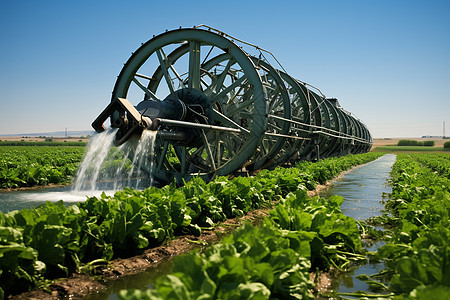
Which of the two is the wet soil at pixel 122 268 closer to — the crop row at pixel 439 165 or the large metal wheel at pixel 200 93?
the large metal wheel at pixel 200 93

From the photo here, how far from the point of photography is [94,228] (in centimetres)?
342

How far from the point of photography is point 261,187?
664cm

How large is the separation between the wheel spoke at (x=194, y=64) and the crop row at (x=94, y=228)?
14.0ft

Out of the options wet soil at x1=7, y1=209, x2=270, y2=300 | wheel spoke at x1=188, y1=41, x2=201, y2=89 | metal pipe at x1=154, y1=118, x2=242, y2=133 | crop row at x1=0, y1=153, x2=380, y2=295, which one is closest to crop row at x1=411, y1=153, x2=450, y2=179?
metal pipe at x1=154, y1=118, x2=242, y2=133

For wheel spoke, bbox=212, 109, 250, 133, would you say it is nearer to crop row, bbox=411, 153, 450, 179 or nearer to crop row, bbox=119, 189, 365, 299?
crop row, bbox=119, 189, 365, 299

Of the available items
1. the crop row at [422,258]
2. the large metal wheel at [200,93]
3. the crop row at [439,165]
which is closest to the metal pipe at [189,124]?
the large metal wheel at [200,93]

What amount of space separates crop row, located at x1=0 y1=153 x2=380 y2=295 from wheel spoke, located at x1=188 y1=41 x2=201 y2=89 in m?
4.26

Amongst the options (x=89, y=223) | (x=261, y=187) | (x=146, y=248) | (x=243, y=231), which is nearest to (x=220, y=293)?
(x=243, y=231)

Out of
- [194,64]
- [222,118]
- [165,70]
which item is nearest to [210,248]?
[222,118]

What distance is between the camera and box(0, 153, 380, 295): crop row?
2697 mm

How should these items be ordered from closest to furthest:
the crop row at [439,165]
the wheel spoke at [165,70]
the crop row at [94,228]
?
1. the crop row at [94,228]
2. the wheel spoke at [165,70]
3. the crop row at [439,165]

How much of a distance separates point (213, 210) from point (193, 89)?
4.68m

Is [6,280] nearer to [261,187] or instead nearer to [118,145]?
[118,145]

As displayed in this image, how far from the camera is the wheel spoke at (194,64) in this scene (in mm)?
8961
